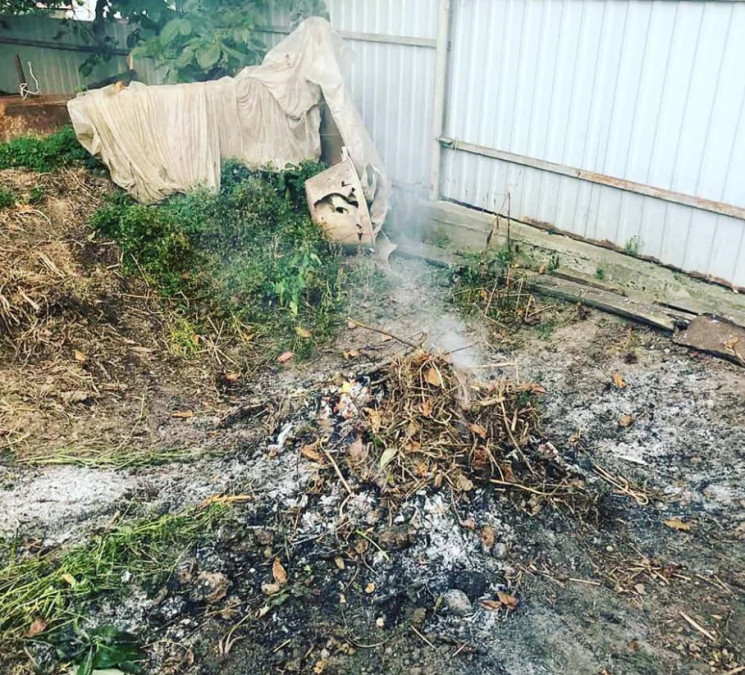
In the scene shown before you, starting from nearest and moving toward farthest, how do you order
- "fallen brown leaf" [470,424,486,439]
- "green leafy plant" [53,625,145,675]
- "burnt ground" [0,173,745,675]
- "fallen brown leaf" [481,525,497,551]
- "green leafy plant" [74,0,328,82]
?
"green leafy plant" [53,625,145,675] < "burnt ground" [0,173,745,675] < "fallen brown leaf" [481,525,497,551] < "fallen brown leaf" [470,424,486,439] < "green leafy plant" [74,0,328,82]

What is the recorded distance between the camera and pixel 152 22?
8297 mm

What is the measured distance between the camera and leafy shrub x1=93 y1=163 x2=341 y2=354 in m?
5.57

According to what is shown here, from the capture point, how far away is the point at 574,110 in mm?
5664

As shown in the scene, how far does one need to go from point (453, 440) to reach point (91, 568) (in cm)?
191

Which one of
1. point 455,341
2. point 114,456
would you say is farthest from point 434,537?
point 455,341

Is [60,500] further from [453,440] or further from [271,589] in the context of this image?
[453,440]

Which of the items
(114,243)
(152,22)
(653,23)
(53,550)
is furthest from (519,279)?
(152,22)

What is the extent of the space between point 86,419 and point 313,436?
147 centimetres

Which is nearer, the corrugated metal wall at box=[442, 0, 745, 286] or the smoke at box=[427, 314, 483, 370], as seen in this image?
the corrugated metal wall at box=[442, 0, 745, 286]

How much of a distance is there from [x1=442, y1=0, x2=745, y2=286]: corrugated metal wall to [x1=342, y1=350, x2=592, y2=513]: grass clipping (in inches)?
79.6

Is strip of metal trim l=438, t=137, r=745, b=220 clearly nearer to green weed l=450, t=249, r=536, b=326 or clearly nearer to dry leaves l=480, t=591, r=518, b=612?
green weed l=450, t=249, r=536, b=326

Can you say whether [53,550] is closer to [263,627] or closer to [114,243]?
[263,627]

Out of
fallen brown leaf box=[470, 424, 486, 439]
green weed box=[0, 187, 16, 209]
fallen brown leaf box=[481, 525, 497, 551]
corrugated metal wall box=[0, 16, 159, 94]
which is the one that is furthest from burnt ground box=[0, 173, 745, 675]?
corrugated metal wall box=[0, 16, 159, 94]

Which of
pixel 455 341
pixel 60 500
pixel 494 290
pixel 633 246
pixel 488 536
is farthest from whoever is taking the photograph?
pixel 494 290
